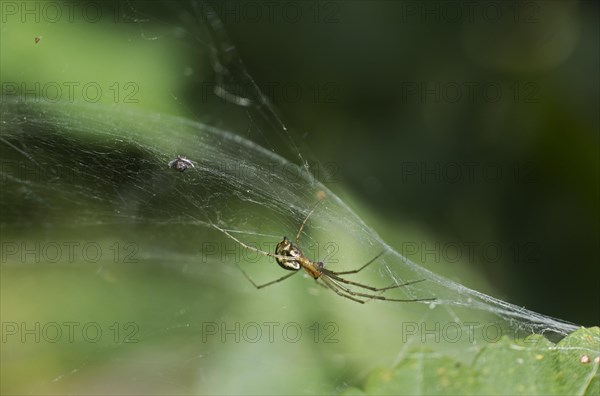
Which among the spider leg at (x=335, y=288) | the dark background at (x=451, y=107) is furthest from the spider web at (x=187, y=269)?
the dark background at (x=451, y=107)

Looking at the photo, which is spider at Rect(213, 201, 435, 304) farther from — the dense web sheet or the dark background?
the dark background

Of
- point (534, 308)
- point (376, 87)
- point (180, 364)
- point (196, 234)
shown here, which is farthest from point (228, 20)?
point (534, 308)

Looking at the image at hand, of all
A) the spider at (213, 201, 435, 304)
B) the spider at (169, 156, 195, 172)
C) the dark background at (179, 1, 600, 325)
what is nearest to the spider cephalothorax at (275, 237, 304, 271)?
the spider at (213, 201, 435, 304)

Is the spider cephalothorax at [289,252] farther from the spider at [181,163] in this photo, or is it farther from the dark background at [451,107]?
the dark background at [451,107]

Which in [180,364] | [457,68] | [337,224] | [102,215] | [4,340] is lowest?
[4,340]

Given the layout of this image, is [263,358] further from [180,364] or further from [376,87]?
[376,87]

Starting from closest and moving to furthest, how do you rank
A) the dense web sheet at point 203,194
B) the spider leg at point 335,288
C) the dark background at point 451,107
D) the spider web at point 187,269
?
the dense web sheet at point 203,194 → the spider web at point 187,269 → the spider leg at point 335,288 → the dark background at point 451,107
